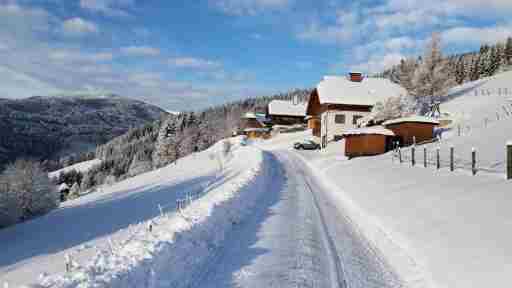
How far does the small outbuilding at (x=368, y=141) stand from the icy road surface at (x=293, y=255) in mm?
23496

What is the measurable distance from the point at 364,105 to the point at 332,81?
667 centimetres

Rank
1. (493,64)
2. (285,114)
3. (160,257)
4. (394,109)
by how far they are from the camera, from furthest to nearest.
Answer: (285,114) < (493,64) < (394,109) < (160,257)

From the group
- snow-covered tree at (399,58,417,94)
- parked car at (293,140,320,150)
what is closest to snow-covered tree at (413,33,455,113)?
snow-covered tree at (399,58,417,94)

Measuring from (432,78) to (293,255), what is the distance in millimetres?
53761

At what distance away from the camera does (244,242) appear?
9.67 metres

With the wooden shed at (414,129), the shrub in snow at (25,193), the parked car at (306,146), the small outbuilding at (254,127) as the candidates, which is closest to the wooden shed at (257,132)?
the small outbuilding at (254,127)

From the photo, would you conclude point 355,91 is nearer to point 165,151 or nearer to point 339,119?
point 339,119

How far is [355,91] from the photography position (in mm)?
56500

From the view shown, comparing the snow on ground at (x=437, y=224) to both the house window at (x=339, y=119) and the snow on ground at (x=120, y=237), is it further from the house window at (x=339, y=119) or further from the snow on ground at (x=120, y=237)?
the house window at (x=339, y=119)

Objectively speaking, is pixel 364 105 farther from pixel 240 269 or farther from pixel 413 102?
pixel 240 269

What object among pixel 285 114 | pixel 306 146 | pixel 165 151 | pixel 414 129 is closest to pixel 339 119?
pixel 306 146

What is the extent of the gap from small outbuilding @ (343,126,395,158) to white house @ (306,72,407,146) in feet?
50.8

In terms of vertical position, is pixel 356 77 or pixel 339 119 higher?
pixel 356 77

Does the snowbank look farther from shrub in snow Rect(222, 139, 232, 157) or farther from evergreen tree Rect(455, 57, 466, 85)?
evergreen tree Rect(455, 57, 466, 85)
